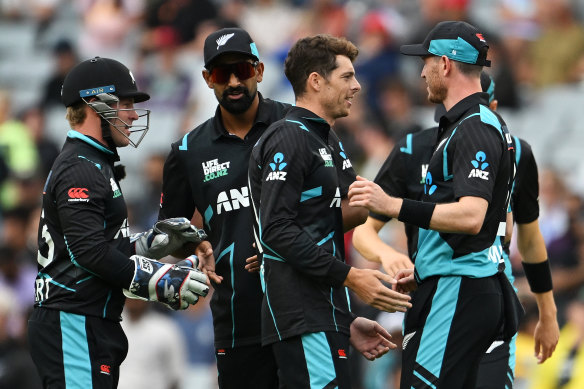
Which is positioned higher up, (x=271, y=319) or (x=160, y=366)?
(x=271, y=319)

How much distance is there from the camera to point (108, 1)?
669 inches

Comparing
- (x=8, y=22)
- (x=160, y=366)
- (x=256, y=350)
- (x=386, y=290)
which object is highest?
(x=8, y=22)

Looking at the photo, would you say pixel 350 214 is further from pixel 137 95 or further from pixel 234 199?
pixel 137 95

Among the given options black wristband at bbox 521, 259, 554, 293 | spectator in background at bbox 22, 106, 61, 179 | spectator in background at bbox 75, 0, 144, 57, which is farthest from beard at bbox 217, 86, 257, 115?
spectator in background at bbox 75, 0, 144, 57

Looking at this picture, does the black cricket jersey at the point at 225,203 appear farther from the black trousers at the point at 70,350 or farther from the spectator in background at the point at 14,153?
the spectator in background at the point at 14,153

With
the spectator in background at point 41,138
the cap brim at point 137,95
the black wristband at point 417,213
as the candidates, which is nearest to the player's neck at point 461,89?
the black wristband at point 417,213

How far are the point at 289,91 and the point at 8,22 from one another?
22.6 feet

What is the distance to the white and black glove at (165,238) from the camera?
6707mm

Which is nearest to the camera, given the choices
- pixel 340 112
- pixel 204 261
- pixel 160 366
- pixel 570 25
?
pixel 340 112

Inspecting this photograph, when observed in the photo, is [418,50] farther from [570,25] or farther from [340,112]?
[570,25]

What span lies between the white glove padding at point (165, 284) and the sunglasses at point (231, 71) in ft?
4.11

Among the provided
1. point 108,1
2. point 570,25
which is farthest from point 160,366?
point 108,1

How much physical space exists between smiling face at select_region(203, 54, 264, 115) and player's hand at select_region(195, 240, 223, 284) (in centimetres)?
85

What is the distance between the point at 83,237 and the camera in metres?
6.08
